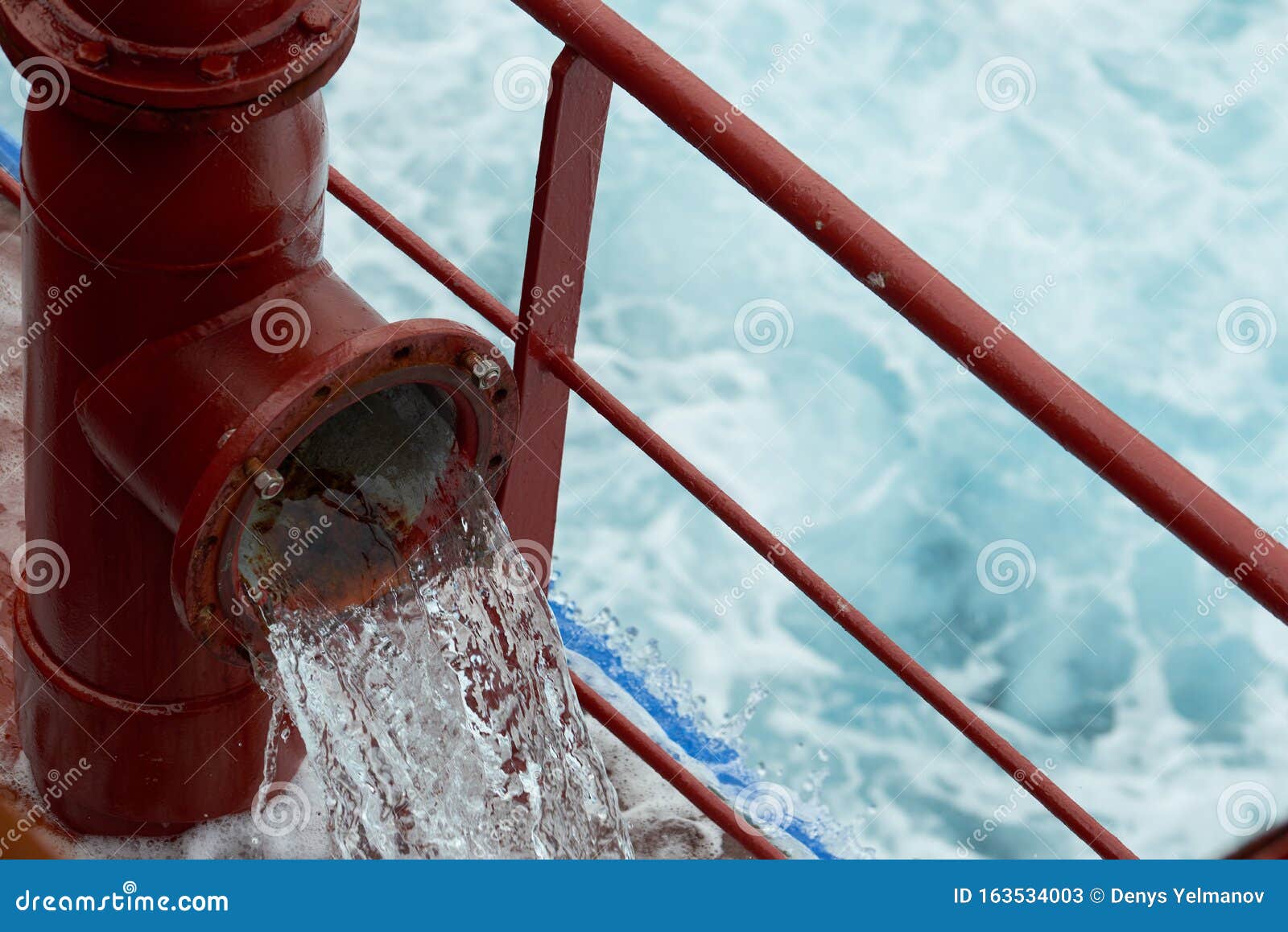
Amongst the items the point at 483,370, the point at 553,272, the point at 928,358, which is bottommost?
the point at 483,370

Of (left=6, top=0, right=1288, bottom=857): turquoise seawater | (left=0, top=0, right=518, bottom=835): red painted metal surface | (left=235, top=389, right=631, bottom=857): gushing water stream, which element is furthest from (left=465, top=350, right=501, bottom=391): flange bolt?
(left=6, top=0, right=1288, bottom=857): turquoise seawater

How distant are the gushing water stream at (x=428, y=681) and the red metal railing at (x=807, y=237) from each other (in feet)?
0.63

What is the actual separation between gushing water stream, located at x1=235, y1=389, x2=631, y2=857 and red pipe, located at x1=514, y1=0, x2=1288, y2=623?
0.41 m

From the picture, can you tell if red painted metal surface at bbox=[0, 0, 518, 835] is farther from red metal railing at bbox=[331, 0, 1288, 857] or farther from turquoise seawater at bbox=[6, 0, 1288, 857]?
turquoise seawater at bbox=[6, 0, 1288, 857]

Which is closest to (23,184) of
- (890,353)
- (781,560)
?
(781,560)

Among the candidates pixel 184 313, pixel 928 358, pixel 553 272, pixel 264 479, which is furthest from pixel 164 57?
pixel 928 358

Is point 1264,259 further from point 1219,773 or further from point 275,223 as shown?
point 275,223

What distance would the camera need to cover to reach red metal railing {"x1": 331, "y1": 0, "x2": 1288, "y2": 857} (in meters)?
1.19

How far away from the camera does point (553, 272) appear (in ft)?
5.36

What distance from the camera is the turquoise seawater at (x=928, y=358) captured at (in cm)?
520

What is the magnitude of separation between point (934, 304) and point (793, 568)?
1.82 ft

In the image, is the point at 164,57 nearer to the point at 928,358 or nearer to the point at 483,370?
the point at 483,370

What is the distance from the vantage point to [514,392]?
1487 mm

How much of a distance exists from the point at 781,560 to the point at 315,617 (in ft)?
1.69
